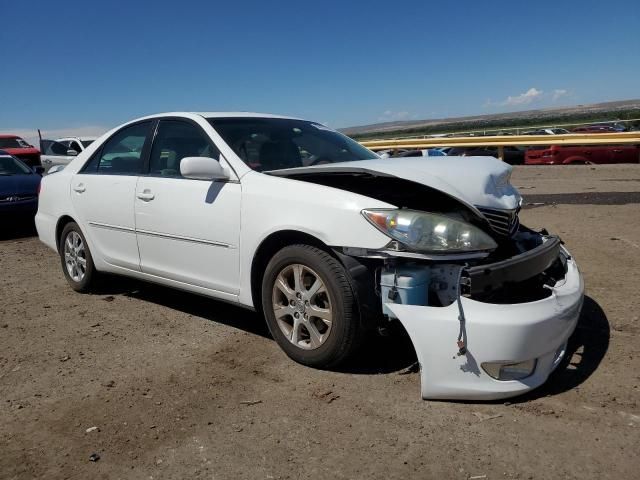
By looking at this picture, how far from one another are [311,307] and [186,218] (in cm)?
123

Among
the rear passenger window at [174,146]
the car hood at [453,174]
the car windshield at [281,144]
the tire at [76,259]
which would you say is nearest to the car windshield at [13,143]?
the tire at [76,259]

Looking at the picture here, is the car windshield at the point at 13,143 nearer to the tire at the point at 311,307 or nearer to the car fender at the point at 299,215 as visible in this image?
the car fender at the point at 299,215

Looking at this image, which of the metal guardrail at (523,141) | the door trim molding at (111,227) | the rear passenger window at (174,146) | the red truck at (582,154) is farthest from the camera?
the red truck at (582,154)

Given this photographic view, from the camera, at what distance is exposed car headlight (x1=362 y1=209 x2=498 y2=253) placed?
304 centimetres

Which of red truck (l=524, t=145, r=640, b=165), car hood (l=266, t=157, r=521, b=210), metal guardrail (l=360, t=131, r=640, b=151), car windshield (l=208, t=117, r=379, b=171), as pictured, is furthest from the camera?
red truck (l=524, t=145, r=640, b=165)

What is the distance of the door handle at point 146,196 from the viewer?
433 cm

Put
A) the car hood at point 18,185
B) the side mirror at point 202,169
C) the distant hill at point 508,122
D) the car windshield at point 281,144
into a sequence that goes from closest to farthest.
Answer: the side mirror at point 202,169 < the car windshield at point 281,144 < the car hood at point 18,185 < the distant hill at point 508,122

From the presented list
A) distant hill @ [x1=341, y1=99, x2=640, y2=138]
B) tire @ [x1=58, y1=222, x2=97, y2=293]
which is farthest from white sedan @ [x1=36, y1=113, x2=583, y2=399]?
distant hill @ [x1=341, y1=99, x2=640, y2=138]

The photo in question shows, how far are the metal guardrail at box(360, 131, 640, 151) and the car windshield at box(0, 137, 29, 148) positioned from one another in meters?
12.2

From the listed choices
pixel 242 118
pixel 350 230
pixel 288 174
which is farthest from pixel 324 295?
pixel 242 118

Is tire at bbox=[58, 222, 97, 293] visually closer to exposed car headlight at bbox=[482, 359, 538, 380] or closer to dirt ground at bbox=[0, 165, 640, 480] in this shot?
dirt ground at bbox=[0, 165, 640, 480]

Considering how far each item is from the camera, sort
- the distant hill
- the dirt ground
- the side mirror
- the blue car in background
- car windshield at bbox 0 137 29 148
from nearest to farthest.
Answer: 1. the dirt ground
2. the side mirror
3. the blue car in background
4. car windshield at bbox 0 137 29 148
5. the distant hill

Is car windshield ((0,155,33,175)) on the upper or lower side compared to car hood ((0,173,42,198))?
upper

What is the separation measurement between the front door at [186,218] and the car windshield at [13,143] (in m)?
16.2
